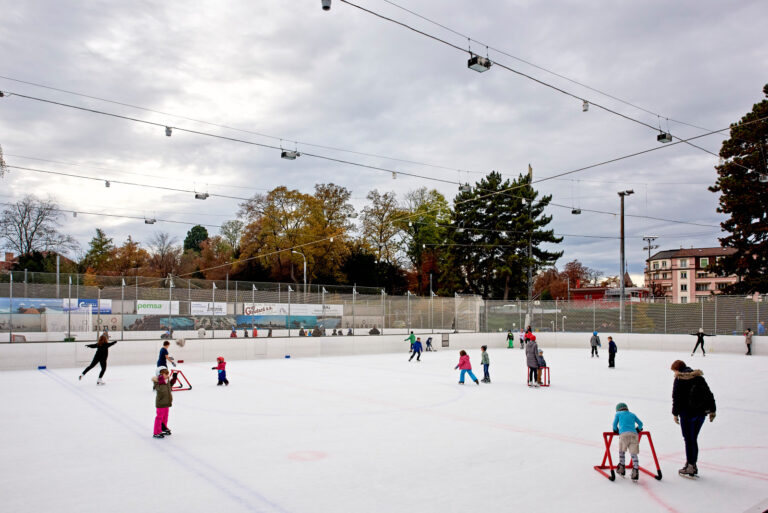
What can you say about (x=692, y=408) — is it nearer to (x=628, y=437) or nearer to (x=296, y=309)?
(x=628, y=437)

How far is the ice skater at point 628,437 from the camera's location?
Answer: 694 cm

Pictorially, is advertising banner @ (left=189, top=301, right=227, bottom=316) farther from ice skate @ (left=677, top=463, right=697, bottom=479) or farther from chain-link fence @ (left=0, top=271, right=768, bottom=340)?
ice skate @ (left=677, top=463, right=697, bottom=479)

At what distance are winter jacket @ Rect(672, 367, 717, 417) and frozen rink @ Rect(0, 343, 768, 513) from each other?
0.85m

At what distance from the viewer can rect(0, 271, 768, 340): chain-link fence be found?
2419 cm

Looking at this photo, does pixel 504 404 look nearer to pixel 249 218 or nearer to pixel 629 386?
pixel 629 386

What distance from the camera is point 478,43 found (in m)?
12.3

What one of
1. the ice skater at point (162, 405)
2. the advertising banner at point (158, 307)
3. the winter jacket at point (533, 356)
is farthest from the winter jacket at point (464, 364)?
the advertising banner at point (158, 307)

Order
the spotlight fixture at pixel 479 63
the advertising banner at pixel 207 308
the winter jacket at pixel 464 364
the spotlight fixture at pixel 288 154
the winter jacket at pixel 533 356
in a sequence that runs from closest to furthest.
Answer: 1. the spotlight fixture at pixel 479 63
2. the winter jacket at pixel 533 356
3. the winter jacket at pixel 464 364
4. the spotlight fixture at pixel 288 154
5. the advertising banner at pixel 207 308

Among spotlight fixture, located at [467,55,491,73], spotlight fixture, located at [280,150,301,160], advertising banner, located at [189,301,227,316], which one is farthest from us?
advertising banner, located at [189,301,227,316]

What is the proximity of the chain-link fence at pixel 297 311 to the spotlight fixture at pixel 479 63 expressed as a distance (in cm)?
1883

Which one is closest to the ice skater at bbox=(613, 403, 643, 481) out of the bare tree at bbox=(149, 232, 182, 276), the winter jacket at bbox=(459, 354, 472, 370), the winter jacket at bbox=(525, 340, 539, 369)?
the winter jacket at bbox=(525, 340, 539, 369)

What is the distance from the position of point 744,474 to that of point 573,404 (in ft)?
20.1

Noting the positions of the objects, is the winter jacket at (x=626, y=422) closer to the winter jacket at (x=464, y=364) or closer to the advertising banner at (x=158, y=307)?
the winter jacket at (x=464, y=364)

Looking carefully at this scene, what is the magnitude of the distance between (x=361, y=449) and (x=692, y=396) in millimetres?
4741
